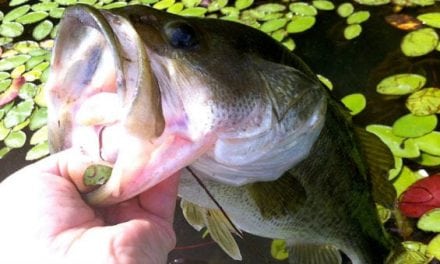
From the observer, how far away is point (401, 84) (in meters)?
2.04

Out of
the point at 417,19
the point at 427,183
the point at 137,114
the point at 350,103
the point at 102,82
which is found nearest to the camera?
the point at 137,114

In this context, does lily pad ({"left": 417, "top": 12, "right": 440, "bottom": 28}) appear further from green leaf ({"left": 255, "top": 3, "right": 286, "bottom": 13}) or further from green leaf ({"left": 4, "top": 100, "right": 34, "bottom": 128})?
green leaf ({"left": 4, "top": 100, "right": 34, "bottom": 128})

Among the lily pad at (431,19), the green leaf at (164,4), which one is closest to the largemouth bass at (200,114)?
the lily pad at (431,19)

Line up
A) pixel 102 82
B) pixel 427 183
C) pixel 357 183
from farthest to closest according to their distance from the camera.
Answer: pixel 427 183
pixel 357 183
pixel 102 82

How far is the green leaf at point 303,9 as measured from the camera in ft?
7.86

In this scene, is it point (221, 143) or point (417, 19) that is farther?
point (417, 19)

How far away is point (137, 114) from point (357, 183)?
566mm

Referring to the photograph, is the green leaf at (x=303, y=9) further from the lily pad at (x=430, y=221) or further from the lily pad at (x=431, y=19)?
the lily pad at (x=430, y=221)

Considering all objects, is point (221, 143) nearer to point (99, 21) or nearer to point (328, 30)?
point (99, 21)

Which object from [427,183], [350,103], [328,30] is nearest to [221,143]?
[427,183]

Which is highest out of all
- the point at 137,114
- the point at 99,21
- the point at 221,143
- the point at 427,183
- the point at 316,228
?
the point at 99,21

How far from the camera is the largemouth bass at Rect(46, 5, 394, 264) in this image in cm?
98

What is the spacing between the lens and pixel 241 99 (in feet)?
3.54

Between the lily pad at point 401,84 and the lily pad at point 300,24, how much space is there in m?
0.39
